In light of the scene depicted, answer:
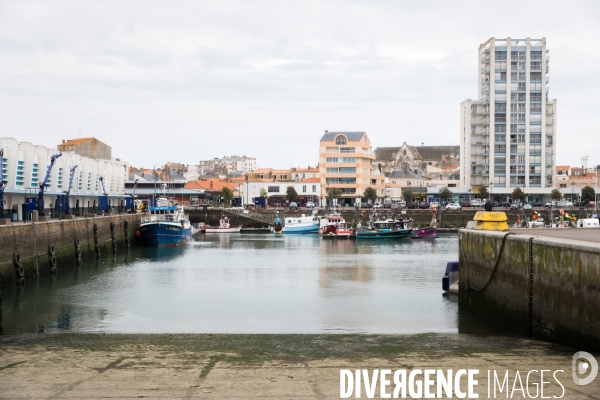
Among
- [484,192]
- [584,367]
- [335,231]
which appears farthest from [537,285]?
[484,192]

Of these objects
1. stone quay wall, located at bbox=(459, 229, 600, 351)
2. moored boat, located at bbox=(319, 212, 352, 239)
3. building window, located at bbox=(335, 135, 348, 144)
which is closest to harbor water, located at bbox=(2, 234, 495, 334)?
stone quay wall, located at bbox=(459, 229, 600, 351)

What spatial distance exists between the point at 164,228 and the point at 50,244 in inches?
1116

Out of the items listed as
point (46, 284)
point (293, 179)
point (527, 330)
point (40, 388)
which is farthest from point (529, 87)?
point (40, 388)

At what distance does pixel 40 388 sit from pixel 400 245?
61.8 metres

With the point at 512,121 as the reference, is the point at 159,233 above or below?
below

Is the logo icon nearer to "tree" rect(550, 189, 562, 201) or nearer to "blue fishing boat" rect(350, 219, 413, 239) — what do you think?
"blue fishing boat" rect(350, 219, 413, 239)

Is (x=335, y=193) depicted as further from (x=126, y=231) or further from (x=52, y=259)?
(x=52, y=259)

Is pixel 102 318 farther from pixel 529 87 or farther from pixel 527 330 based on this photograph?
pixel 529 87

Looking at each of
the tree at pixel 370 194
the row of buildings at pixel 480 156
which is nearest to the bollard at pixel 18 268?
the row of buildings at pixel 480 156

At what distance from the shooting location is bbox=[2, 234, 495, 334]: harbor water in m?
24.6

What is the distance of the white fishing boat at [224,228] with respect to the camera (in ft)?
321

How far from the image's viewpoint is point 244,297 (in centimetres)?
3278

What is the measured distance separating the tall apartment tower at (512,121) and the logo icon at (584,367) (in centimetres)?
10072

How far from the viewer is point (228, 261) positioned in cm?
5372
